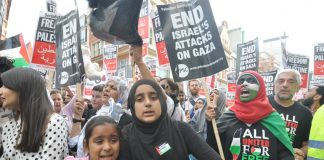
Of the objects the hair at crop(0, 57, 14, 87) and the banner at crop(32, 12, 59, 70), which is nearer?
the hair at crop(0, 57, 14, 87)

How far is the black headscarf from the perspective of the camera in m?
2.45

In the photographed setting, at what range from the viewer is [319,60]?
408 inches

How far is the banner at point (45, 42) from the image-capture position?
660cm

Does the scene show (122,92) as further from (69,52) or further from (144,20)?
(144,20)

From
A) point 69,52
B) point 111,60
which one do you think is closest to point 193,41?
point 69,52

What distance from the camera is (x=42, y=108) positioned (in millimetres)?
2457

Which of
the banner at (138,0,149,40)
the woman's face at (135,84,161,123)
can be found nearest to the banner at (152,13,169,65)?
the banner at (138,0,149,40)

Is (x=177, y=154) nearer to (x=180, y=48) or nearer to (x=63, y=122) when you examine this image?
(x=63, y=122)

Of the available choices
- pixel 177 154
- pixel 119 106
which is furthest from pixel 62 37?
pixel 177 154

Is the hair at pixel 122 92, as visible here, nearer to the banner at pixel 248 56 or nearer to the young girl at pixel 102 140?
the young girl at pixel 102 140

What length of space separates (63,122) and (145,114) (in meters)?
0.56

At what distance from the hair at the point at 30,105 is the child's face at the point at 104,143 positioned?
322 mm

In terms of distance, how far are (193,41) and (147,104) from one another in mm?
2032

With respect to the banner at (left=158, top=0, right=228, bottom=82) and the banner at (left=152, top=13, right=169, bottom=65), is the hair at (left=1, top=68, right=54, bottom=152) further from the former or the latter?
the banner at (left=152, top=13, right=169, bottom=65)
